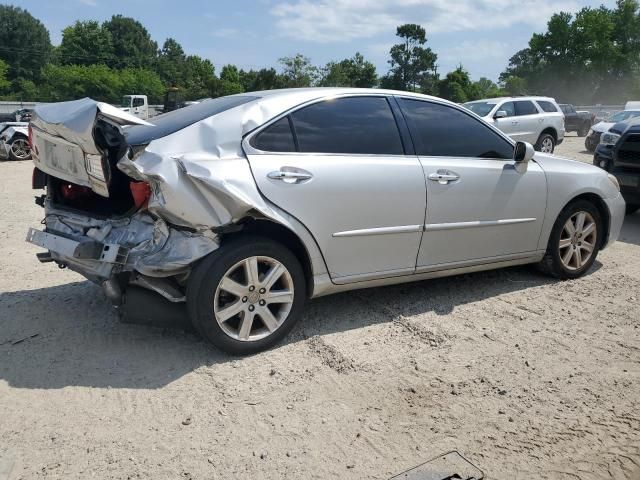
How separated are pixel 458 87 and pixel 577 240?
5098 cm

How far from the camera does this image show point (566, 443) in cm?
264

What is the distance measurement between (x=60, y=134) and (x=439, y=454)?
288 centimetres

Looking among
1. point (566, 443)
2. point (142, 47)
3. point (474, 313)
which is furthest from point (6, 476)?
point (142, 47)

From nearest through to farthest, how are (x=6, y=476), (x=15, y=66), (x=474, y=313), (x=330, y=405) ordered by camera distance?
(x=6, y=476), (x=330, y=405), (x=474, y=313), (x=15, y=66)

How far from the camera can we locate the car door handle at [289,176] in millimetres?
3395

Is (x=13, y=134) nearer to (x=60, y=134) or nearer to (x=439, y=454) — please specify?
(x=60, y=134)

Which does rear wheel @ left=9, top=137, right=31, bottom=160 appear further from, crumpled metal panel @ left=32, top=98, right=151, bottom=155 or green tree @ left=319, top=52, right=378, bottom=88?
green tree @ left=319, top=52, right=378, bottom=88

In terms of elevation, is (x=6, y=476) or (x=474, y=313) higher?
(x=474, y=313)

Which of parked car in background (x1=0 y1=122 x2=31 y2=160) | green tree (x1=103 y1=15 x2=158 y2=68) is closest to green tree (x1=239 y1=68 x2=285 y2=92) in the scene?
parked car in background (x1=0 y1=122 x2=31 y2=160)

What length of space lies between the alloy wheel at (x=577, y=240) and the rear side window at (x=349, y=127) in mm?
2012

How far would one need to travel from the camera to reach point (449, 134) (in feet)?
14.1

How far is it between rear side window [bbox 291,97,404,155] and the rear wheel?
14628 millimetres

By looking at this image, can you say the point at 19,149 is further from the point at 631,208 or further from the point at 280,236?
the point at 631,208

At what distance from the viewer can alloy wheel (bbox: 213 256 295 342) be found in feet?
11.0
